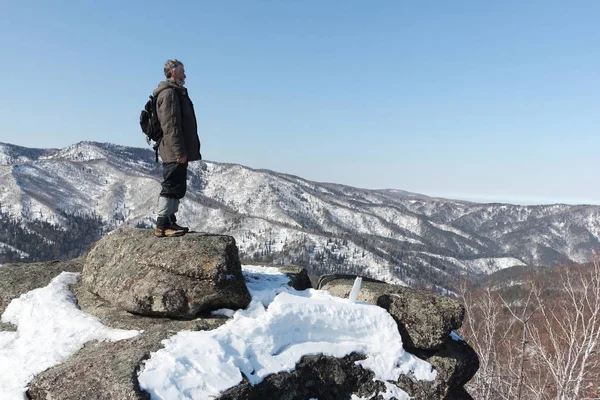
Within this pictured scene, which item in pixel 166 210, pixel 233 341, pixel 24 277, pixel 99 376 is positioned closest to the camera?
pixel 99 376

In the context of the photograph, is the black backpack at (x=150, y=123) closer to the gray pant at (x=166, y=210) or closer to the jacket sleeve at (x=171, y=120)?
the jacket sleeve at (x=171, y=120)

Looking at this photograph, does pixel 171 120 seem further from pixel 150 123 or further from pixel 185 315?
pixel 185 315

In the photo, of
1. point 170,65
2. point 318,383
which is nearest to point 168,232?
point 170,65

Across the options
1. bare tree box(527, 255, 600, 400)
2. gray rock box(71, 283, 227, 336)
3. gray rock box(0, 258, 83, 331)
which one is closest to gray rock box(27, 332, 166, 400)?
gray rock box(71, 283, 227, 336)

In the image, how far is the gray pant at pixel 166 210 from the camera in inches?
439

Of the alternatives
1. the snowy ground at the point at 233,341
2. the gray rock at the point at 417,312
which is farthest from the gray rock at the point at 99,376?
the gray rock at the point at 417,312

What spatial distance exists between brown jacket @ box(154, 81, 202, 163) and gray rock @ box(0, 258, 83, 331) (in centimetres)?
559

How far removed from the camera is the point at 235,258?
10867 millimetres

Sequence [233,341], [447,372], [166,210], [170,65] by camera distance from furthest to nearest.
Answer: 1. [166,210]
2. [447,372]
3. [170,65]
4. [233,341]

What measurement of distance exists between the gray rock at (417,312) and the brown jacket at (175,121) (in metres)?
6.18

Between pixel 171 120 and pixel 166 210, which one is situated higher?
pixel 171 120

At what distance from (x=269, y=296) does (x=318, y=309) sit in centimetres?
149

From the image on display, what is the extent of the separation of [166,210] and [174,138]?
223cm

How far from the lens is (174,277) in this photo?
32.8 ft
